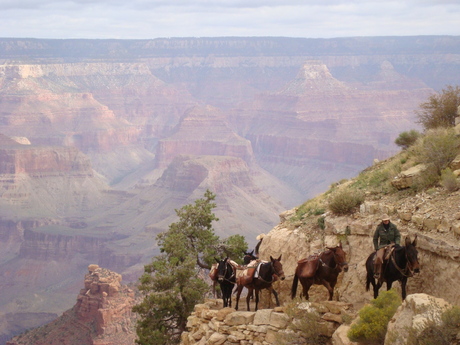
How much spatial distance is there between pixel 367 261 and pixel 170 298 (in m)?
9.55

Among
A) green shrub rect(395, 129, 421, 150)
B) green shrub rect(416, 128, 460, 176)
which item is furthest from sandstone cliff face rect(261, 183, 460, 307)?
green shrub rect(395, 129, 421, 150)

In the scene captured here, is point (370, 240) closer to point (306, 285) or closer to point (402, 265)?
point (306, 285)

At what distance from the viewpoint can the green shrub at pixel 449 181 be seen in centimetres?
1845

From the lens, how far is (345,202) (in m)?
20.9

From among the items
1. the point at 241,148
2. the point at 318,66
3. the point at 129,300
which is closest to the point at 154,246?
the point at 129,300

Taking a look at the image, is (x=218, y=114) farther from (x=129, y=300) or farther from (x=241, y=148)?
(x=129, y=300)

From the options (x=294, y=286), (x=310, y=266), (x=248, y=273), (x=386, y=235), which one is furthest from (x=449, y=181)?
(x=248, y=273)

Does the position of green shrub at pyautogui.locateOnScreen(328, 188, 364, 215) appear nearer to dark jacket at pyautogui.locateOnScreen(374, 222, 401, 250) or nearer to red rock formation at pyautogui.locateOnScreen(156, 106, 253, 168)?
dark jacket at pyautogui.locateOnScreen(374, 222, 401, 250)

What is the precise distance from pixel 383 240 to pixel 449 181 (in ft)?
8.25

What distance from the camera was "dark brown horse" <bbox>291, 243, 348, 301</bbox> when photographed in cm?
1798

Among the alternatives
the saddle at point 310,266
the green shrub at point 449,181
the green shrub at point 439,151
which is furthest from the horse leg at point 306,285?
the green shrub at point 439,151

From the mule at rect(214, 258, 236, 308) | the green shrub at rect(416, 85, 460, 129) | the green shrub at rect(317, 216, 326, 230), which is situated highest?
the green shrub at rect(416, 85, 460, 129)

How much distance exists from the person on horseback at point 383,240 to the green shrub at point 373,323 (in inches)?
58.9

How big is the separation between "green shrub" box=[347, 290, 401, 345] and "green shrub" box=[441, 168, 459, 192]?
4188 mm
